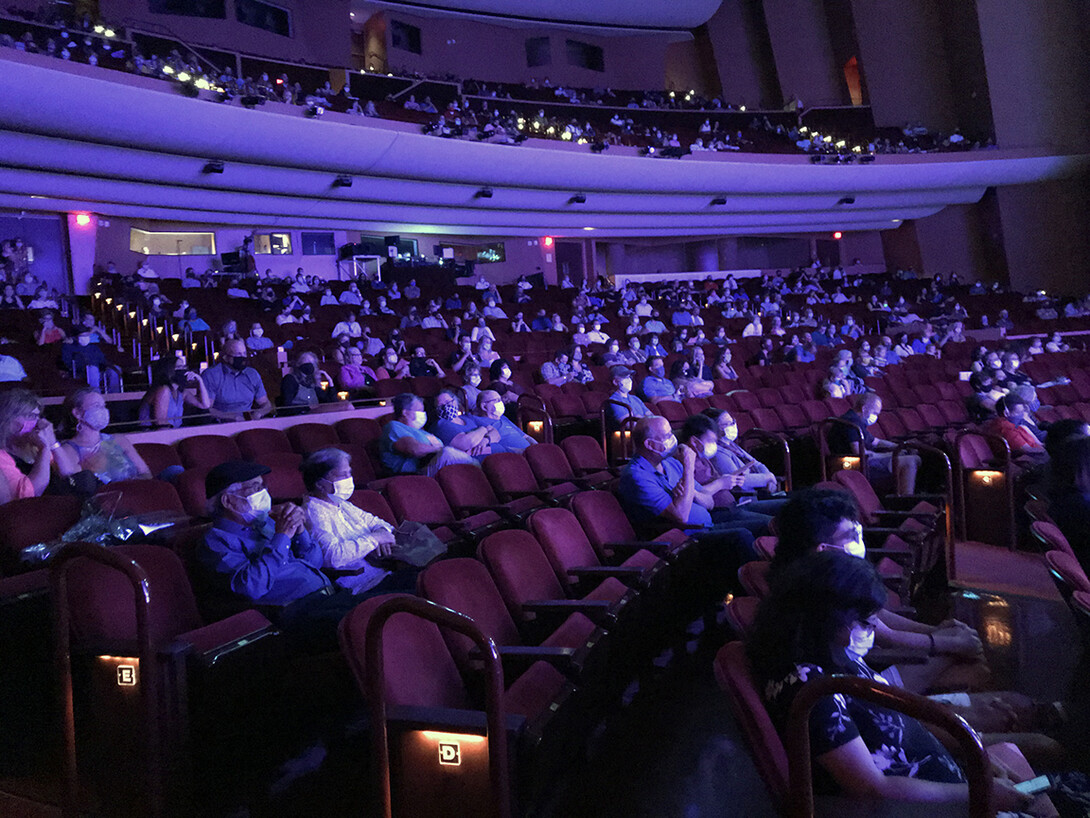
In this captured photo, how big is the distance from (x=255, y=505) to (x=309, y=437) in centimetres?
221

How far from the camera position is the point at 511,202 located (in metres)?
14.0

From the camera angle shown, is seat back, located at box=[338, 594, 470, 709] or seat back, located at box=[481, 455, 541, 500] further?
seat back, located at box=[481, 455, 541, 500]

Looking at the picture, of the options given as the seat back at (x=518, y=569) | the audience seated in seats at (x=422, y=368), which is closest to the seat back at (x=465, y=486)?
the seat back at (x=518, y=569)

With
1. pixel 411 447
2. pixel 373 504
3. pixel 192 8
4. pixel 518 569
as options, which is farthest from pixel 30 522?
pixel 192 8

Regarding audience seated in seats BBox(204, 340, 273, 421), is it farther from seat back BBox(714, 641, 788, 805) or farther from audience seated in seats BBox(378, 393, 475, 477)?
seat back BBox(714, 641, 788, 805)

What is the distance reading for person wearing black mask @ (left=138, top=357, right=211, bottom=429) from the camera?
14.1ft

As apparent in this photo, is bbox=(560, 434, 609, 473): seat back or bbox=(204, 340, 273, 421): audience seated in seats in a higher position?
bbox=(204, 340, 273, 421): audience seated in seats

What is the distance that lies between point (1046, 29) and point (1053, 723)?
53.0 ft

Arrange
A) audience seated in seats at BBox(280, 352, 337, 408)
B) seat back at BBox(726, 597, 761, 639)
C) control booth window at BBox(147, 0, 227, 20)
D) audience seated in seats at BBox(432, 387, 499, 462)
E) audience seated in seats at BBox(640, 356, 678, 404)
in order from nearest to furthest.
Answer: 1. seat back at BBox(726, 597, 761, 639)
2. audience seated in seats at BBox(432, 387, 499, 462)
3. audience seated in seats at BBox(280, 352, 337, 408)
4. audience seated in seats at BBox(640, 356, 678, 404)
5. control booth window at BBox(147, 0, 227, 20)

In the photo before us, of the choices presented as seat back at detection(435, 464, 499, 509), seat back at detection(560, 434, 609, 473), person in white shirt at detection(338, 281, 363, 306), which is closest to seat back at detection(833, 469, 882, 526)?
seat back at detection(560, 434, 609, 473)

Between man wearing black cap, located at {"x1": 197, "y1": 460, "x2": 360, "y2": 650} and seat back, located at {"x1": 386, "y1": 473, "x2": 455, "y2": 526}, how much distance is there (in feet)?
2.18

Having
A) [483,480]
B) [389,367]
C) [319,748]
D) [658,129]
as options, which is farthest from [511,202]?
[319,748]

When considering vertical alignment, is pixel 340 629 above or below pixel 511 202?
below

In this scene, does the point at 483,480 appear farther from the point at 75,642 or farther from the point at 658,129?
the point at 658,129
